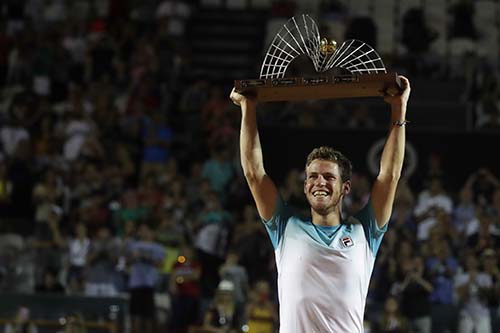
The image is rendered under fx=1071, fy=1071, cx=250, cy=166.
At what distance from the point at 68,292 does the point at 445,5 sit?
424 inches

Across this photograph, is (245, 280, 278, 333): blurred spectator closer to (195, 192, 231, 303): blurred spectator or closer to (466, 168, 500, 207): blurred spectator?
(195, 192, 231, 303): blurred spectator

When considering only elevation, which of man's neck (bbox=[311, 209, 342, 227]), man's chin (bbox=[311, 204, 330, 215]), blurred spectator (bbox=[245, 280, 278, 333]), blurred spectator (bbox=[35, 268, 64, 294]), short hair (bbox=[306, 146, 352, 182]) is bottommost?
blurred spectator (bbox=[245, 280, 278, 333])

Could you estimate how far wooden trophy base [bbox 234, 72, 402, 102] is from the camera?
5.75 metres

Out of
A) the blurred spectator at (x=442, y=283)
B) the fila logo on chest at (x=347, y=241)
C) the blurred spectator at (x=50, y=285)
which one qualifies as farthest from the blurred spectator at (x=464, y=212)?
the fila logo on chest at (x=347, y=241)

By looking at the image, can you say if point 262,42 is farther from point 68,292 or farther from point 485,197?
point 68,292

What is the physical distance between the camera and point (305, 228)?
5.93 meters

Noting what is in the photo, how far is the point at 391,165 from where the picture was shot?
6.02 metres

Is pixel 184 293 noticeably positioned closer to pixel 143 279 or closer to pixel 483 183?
pixel 143 279

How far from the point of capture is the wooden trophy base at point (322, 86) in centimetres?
575

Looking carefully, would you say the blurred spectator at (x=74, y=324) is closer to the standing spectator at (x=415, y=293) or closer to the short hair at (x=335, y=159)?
the standing spectator at (x=415, y=293)

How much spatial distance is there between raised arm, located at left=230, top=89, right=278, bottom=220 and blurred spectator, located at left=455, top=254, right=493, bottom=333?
8490 millimetres

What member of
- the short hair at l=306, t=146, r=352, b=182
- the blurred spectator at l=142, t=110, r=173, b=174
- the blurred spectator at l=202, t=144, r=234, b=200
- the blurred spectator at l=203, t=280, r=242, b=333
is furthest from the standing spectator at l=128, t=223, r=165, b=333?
the short hair at l=306, t=146, r=352, b=182

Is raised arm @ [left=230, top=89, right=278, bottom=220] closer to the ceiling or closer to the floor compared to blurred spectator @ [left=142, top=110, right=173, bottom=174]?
closer to the floor

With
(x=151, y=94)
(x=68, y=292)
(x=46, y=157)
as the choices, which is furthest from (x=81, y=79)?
(x=68, y=292)
